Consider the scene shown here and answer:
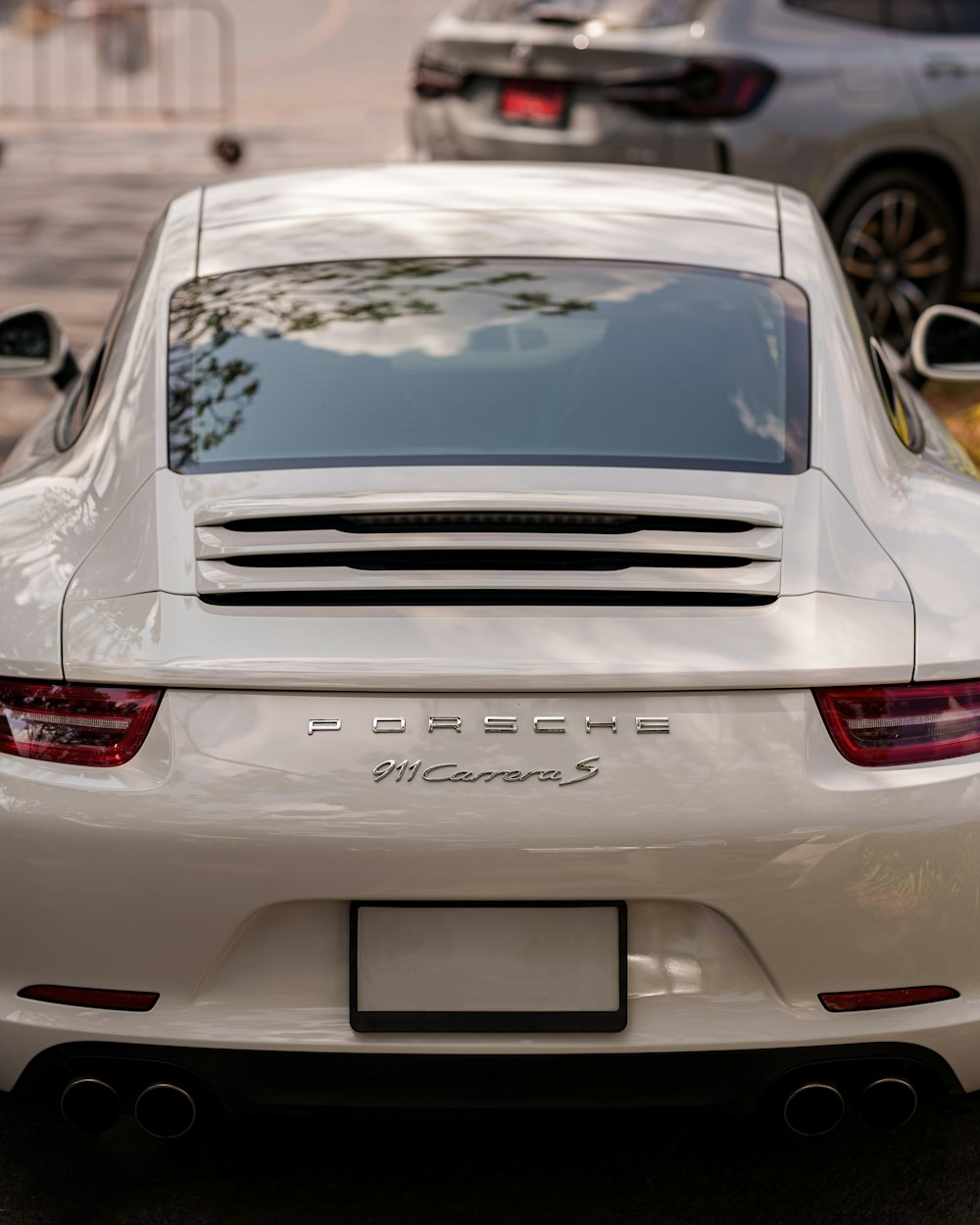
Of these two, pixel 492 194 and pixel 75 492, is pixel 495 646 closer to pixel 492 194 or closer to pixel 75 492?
pixel 75 492

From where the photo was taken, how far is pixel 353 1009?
270 cm

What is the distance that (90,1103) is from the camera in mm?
2850

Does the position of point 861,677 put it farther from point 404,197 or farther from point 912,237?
point 912,237

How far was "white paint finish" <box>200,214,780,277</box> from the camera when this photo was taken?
3789 millimetres

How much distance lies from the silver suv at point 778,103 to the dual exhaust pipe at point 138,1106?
254 inches

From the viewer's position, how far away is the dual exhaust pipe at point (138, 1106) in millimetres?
2809

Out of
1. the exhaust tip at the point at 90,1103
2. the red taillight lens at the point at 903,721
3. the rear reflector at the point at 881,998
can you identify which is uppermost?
the red taillight lens at the point at 903,721

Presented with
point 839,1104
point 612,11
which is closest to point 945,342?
point 839,1104

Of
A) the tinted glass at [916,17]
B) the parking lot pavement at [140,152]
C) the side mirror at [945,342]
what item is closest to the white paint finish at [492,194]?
the side mirror at [945,342]

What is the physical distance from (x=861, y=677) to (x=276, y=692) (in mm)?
868

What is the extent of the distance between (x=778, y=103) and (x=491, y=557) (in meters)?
6.22

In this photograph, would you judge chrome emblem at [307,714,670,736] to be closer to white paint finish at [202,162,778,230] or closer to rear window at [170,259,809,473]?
rear window at [170,259,809,473]

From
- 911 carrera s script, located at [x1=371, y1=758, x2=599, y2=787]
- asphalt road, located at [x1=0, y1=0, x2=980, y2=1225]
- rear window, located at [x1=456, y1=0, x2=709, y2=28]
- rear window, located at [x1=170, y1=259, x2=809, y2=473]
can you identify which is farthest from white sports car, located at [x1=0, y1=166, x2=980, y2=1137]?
rear window, located at [x1=456, y1=0, x2=709, y2=28]

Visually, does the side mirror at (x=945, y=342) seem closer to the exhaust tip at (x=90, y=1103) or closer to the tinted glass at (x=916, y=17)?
the exhaust tip at (x=90, y=1103)
